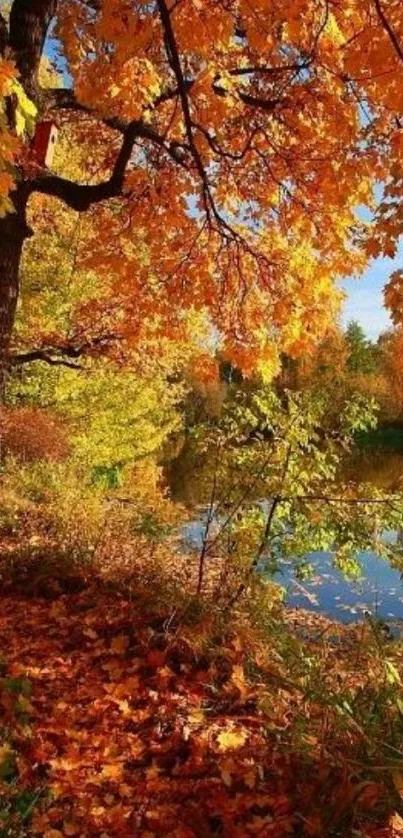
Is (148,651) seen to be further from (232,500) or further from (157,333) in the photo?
(157,333)

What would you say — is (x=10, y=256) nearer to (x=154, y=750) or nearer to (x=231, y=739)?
(x=154, y=750)

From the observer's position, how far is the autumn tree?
5.34 m

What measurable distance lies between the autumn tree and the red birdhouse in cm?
7

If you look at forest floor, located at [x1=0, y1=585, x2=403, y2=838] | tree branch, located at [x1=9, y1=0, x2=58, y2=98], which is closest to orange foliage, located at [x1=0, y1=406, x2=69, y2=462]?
tree branch, located at [x1=9, y1=0, x2=58, y2=98]

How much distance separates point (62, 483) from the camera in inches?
507

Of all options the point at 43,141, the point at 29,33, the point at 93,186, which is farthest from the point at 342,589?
the point at 29,33

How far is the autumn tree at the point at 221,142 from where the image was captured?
534cm

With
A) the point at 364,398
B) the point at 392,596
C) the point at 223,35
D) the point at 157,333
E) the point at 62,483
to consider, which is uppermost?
the point at 223,35

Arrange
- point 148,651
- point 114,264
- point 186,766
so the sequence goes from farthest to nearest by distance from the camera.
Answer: point 114,264
point 148,651
point 186,766

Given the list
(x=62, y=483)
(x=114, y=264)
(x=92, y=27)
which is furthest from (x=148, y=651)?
(x=62, y=483)

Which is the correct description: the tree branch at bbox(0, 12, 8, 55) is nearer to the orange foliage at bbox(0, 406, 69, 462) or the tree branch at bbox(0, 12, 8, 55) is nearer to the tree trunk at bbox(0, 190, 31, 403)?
the tree trunk at bbox(0, 190, 31, 403)

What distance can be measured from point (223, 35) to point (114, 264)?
2917 millimetres

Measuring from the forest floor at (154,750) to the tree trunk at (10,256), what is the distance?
3.12 meters

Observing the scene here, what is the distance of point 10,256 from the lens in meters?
7.09
